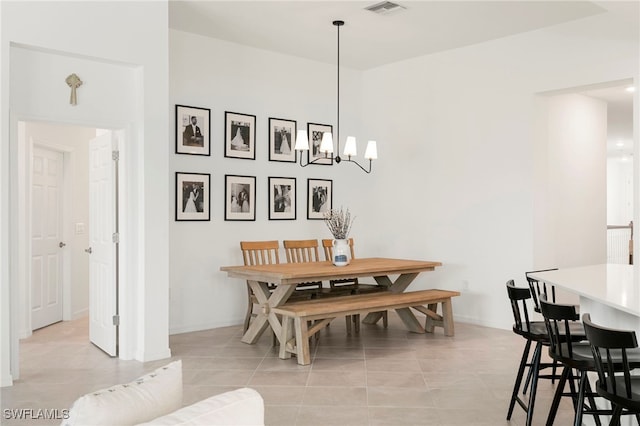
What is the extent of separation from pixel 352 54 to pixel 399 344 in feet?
11.5

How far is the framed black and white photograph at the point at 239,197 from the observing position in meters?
6.37

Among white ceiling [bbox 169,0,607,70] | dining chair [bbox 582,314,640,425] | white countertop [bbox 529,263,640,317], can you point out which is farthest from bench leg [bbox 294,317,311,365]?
white ceiling [bbox 169,0,607,70]

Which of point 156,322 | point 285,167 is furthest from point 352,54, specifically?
point 156,322

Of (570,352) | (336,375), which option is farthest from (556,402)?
(336,375)

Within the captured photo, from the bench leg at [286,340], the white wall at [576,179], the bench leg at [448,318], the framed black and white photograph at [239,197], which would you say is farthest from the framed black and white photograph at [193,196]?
the white wall at [576,179]

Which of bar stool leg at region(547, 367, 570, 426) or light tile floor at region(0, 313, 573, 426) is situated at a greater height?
bar stool leg at region(547, 367, 570, 426)

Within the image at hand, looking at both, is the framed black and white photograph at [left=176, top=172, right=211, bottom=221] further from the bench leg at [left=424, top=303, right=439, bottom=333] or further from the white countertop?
the white countertop

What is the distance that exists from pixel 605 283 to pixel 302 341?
7.75ft

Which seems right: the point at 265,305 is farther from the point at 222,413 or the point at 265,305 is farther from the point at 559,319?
the point at 222,413

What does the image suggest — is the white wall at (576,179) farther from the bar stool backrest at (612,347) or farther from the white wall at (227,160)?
the bar stool backrest at (612,347)

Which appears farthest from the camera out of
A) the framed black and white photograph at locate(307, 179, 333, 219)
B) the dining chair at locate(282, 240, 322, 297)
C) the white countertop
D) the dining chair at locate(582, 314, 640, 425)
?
the framed black and white photograph at locate(307, 179, 333, 219)

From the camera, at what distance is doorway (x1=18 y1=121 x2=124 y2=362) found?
5082 millimetres

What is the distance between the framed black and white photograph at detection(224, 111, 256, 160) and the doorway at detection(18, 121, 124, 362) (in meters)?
1.36

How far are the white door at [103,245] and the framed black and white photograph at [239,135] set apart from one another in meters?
1.50
